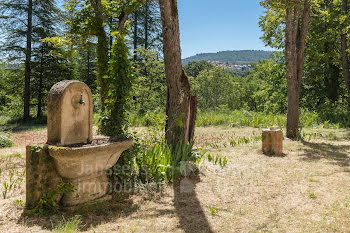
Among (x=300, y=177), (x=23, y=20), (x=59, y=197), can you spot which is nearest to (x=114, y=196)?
(x=59, y=197)

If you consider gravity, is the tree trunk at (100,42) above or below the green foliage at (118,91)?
above

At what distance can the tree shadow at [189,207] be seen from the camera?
3008 millimetres

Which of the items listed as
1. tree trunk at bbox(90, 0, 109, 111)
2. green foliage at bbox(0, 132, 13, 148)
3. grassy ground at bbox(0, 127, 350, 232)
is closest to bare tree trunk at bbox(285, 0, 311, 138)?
grassy ground at bbox(0, 127, 350, 232)

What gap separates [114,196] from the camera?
3.81 meters

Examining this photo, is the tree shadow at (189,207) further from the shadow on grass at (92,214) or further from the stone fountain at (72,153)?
the stone fountain at (72,153)

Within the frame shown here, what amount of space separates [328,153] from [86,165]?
585 centimetres

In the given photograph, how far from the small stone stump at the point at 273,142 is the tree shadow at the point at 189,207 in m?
2.58

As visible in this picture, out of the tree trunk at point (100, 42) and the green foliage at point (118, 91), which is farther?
the tree trunk at point (100, 42)

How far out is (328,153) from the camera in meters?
6.54

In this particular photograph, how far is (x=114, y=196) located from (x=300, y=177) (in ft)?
10.6

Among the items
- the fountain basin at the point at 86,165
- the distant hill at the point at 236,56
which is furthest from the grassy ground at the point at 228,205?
the distant hill at the point at 236,56

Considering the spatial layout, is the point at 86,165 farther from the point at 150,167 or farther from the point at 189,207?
the point at 189,207

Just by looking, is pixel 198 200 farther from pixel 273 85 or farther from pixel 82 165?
pixel 273 85

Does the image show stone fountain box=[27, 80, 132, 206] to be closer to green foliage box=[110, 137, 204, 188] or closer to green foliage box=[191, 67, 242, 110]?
green foliage box=[110, 137, 204, 188]
